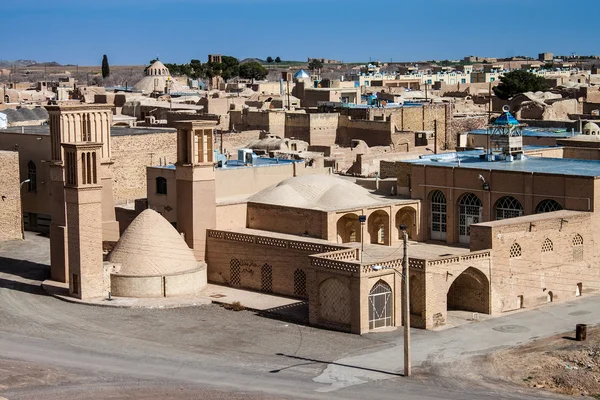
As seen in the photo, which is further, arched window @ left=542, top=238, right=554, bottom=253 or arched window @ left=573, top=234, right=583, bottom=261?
arched window @ left=573, top=234, right=583, bottom=261

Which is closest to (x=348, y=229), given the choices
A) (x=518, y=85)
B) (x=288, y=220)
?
(x=288, y=220)

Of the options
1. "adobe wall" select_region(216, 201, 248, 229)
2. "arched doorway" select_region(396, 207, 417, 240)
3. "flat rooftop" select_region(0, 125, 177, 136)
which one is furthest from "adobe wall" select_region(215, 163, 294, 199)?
"flat rooftop" select_region(0, 125, 177, 136)

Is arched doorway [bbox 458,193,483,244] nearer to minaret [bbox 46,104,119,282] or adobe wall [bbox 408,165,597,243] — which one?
adobe wall [bbox 408,165,597,243]

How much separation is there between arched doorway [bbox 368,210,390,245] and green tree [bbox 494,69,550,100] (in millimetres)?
51778

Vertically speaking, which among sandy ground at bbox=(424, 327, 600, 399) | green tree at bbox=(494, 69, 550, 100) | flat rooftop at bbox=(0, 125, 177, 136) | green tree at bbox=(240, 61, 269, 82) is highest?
green tree at bbox=(240, 61, 269, 82)

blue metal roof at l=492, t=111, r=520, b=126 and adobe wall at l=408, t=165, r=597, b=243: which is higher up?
blue metal roof at l=492, t=111, r=520, b=126

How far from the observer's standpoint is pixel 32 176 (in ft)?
145

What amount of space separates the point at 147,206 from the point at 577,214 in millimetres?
13691

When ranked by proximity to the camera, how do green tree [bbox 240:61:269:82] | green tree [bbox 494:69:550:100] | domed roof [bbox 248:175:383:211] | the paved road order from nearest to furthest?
the paved road → domed roof [bbox 248:175:383:211] → green tree [bbox 494:69:550:100] → green tree [bbox 240:61:269:82]

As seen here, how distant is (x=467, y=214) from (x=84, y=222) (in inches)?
483

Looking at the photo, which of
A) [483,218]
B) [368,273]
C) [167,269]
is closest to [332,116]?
[483,218]

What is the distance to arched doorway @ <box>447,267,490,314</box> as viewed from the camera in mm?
31688

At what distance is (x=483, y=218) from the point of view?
37.1 m

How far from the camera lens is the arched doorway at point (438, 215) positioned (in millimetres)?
38344
